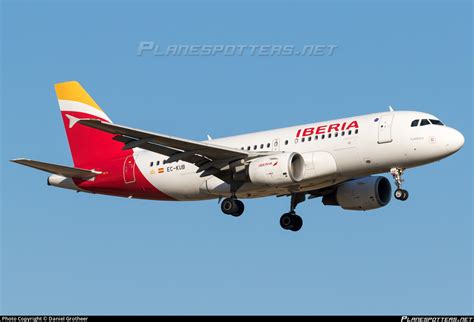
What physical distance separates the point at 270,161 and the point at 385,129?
513 cm

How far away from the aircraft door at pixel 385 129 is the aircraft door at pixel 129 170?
41.4 feet

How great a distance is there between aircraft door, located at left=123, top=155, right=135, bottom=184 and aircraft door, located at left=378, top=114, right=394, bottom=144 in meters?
12.6

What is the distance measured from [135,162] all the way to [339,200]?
9.96 m

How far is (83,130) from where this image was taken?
55.6m

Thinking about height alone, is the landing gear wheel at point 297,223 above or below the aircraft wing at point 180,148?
below

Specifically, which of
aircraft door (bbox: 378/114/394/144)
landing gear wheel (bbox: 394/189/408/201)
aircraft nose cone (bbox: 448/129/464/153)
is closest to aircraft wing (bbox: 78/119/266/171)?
aircraft door (bbox: 378/114/394/144)

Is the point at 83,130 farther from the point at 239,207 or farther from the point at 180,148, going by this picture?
the point at 239,207

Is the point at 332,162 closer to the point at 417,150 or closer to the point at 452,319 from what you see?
the point at 417,150

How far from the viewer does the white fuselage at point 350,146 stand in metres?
45.6

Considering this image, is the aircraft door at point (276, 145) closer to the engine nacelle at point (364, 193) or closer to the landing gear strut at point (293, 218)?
the landing gear strut at point (293, 218)

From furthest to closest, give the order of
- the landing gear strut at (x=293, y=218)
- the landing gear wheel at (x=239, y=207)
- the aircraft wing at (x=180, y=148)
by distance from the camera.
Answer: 1. the landing gear strut at (x=293, y=218)
2. the landing gear wheel at (x=239, y=207)
3. the aircraft wing at (x=180, y=148)

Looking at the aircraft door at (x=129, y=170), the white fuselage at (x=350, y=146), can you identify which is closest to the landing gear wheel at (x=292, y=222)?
the white fuselage at (x=350, y=146)

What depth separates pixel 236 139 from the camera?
165 ft

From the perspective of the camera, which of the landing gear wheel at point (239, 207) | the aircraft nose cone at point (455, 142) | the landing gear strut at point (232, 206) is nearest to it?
the aircraft nose cone at point (455, 142)
